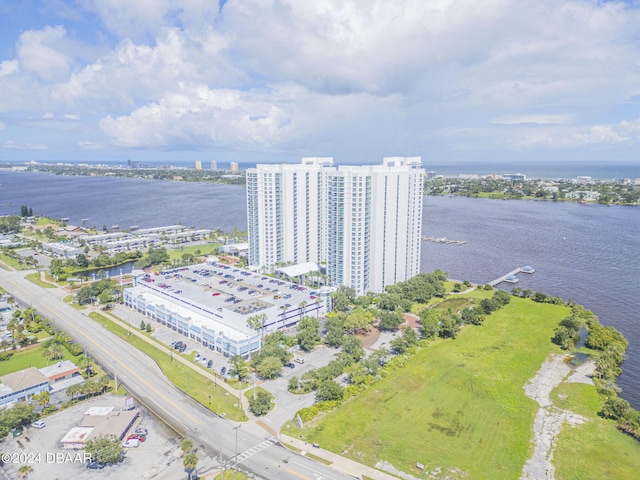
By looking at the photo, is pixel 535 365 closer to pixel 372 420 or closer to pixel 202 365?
pixel 372 420

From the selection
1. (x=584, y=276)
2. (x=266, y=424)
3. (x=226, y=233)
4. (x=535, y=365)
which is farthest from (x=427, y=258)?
(x=266, y=424)

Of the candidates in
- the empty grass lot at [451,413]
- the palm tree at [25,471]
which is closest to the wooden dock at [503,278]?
the empty grass lot at [451,413]

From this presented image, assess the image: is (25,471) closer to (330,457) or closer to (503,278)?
(330,457)

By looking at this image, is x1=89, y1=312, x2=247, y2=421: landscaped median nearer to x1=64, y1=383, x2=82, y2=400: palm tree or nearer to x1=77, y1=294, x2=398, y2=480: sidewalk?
x1=77, y1=294, x2=398, y2=480: sidewalk

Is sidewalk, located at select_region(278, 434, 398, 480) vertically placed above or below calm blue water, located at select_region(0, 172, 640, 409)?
below

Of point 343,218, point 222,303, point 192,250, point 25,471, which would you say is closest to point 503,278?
point 343,218

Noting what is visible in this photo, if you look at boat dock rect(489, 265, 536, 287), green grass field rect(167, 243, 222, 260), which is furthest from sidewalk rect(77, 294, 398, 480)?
green grass field rect(167, 243, 222, 260)
